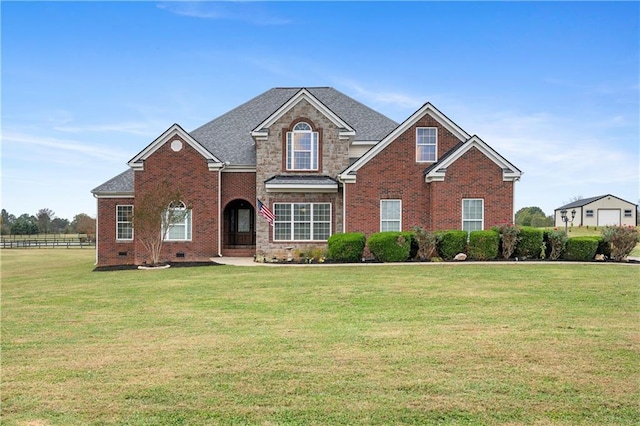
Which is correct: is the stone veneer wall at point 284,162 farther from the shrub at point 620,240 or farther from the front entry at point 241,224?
the shrub at point 620,240

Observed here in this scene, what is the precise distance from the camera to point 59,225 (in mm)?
102062

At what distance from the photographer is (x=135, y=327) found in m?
8.73

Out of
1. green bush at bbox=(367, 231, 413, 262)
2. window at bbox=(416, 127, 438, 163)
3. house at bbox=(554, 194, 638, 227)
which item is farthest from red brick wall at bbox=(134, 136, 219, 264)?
house at bbox=(554, 194, 638, 227)

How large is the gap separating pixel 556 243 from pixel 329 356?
1631cm

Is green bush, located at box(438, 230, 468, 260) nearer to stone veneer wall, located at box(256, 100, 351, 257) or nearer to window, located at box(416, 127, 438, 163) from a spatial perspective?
window, located at box(416, 127, 438, 163)

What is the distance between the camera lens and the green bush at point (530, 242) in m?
19.4

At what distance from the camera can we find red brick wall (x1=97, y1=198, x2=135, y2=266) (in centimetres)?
2569

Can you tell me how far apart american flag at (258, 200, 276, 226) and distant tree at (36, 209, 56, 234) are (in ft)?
289

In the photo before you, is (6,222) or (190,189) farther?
(6,222)

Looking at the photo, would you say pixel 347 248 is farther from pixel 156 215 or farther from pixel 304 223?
pixel 156 215

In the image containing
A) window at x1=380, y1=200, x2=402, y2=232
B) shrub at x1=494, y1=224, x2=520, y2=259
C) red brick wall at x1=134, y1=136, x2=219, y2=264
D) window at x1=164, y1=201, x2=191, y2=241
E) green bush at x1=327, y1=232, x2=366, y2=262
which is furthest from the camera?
window at x1=164, y1=201, x2=191, y2=241

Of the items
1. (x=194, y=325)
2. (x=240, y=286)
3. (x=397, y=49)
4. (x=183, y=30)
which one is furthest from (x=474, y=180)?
(x=194, y=325)

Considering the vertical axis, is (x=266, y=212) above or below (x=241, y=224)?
above

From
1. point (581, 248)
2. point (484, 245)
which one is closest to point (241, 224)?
point (484, 245)
